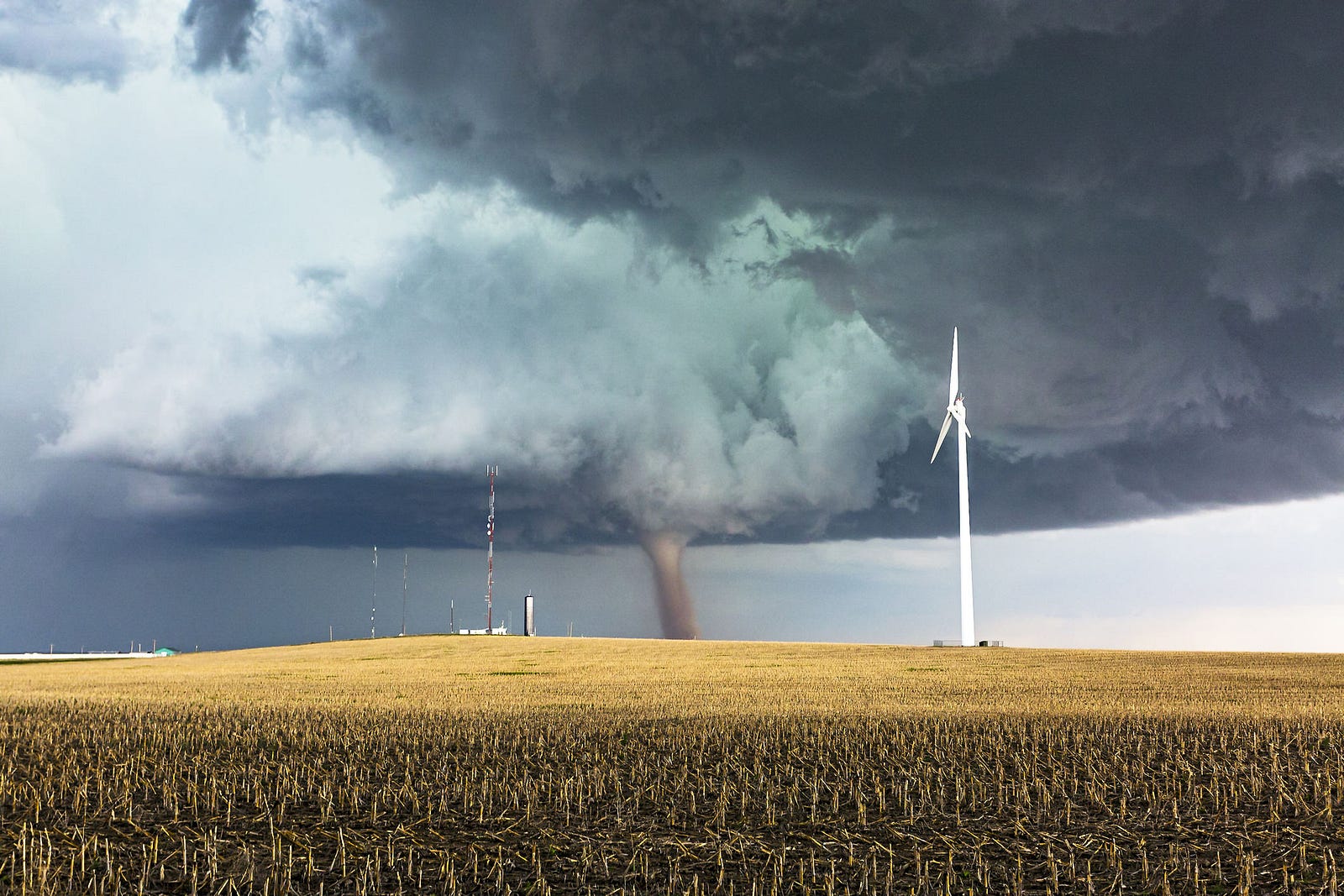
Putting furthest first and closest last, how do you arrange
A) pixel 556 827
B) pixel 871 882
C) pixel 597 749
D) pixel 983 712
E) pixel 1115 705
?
pixel 1115 705, pixel 983 712, pixel 597 749, pixel 556 827, pixel 871 882

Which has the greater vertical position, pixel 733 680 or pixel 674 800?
pixel 674 800

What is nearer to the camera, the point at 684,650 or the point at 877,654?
A: the point at 877,654

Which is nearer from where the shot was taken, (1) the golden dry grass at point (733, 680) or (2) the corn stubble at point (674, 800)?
(2) the corn stubble at point (674, 800)

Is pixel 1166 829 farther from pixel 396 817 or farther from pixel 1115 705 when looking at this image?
pixel 1115 705

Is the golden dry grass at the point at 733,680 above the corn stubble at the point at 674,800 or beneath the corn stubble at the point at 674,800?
beneath

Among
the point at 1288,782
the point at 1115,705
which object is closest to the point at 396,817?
the point at 1288,782

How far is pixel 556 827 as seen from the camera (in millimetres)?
19094

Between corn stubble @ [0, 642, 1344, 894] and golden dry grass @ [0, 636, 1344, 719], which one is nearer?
corn stubble @ [0, 642, 1344, 894]

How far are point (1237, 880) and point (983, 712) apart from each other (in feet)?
79.2

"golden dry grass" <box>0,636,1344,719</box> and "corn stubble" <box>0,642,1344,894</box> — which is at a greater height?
"corn stubble" <box>0,642,1344,894</box>

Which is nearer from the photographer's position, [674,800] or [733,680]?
[674,800]

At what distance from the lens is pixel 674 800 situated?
2156cm

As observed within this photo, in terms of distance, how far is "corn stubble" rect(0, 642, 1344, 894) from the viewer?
16062 mm

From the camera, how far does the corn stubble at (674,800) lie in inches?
632
